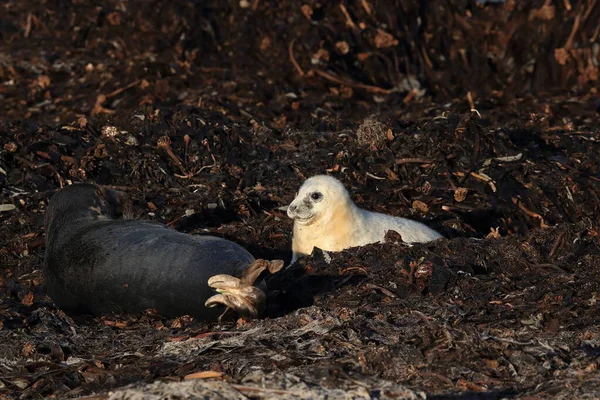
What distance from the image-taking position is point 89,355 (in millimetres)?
5328

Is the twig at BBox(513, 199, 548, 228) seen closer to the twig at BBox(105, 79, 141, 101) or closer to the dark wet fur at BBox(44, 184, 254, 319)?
the dark wet fur at BBox(44, 184, 254, 319)

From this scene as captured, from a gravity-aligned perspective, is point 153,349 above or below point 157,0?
below

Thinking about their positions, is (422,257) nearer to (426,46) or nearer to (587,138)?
(587,138)

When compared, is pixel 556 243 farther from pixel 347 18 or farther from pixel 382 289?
pixel 347 18

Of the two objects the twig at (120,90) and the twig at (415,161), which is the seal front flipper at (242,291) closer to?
the twig at (415,161)

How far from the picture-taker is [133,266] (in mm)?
6031

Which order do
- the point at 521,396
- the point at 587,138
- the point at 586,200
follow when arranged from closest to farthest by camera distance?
the point at 521,396 → the point at 586,200 → the point at 587,138

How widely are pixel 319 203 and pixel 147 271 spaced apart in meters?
1.42

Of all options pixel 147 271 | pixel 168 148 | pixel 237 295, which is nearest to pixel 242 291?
pixel 237 295

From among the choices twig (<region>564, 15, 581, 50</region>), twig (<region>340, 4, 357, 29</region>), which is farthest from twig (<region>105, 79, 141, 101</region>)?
twig (<region>564, 15, 581, 50</region>)

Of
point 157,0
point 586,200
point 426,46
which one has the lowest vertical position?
point 586,200

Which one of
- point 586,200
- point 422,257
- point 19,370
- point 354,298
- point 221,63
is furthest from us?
point 221,63

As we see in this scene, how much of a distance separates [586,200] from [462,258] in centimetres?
204

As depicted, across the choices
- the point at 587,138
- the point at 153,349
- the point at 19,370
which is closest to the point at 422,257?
the point at 153,349
